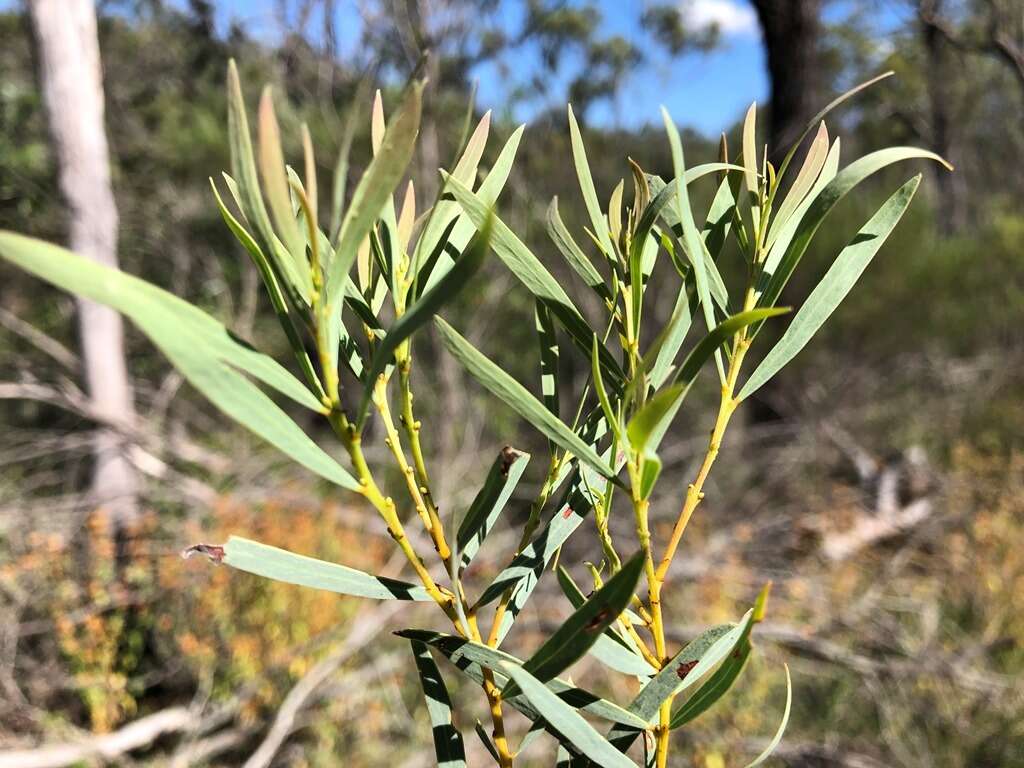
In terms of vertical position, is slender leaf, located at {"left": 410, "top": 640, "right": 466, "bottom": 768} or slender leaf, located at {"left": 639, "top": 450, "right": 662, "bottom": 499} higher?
slender leaf, located at {"left": 639, "top": 450, "right": 662, "bottom": 499}

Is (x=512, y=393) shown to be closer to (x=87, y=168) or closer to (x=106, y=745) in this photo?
(x=106, y=745)

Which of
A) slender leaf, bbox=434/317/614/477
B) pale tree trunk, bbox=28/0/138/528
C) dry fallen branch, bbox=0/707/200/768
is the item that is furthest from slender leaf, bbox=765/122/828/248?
pale tree trunk, bbox=28/0/138/528

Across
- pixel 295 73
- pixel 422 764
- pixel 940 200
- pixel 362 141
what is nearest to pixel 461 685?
pixel 422 764

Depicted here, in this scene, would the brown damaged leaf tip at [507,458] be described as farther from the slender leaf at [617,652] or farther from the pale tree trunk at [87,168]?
the pale tree trunk at [87,168]

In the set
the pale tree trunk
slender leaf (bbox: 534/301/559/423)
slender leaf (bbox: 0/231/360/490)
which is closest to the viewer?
slender leaf (bbox: 0/231/360/490)

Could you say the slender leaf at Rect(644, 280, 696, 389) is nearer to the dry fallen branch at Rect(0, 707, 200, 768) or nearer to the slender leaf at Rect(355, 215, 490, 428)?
the slender leaf at Rect(355, 215, 490, 428)

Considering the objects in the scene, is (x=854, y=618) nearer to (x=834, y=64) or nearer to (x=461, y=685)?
(x=461, y=685)

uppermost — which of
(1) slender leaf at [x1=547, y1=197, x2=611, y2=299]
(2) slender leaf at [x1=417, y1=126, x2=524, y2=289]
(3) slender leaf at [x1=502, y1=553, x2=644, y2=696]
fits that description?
(2) slender leaf at [x1=417, y1=126, x2=524, y2=289]

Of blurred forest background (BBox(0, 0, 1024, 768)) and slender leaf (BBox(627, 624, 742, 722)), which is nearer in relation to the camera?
slender leaf (BBox(627, 624, 742, 722))
